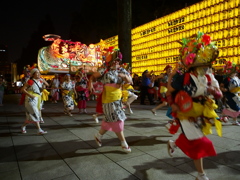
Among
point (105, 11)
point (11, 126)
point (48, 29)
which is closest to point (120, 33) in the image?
point (11, 126)

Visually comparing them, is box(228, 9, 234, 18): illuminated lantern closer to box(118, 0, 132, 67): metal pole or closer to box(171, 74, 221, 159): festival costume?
box(118, 0, 132, 67): metal pole

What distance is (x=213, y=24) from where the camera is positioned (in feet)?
42.5

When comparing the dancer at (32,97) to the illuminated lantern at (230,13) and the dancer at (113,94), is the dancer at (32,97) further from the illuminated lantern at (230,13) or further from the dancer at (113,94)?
the illuminated lantern at (230,13)

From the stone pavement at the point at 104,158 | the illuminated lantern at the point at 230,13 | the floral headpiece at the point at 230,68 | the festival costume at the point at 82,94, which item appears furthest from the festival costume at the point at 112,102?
the illuminated lantern at the point at 230,13

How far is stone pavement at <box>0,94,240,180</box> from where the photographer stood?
2.88m

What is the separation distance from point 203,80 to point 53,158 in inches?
109

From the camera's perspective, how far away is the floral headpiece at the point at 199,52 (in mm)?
2564

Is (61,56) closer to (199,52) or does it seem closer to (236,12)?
(236,12)

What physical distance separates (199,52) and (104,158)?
2277 mm

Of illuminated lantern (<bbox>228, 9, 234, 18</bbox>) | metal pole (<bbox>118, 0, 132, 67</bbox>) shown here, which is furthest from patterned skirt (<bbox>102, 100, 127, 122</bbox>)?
illuminated lantern (<bbox>228, 9, 234, 18</bbox>)

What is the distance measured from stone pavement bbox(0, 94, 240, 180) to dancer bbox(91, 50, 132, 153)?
46 centimetres

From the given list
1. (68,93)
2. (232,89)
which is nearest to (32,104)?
(68,93)

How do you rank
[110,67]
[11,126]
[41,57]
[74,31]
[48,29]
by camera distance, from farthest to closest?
[48,29], [74,31], [41,57], [11,126], [110,67]

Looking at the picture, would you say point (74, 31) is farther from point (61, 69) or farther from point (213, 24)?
point (213, 24)
